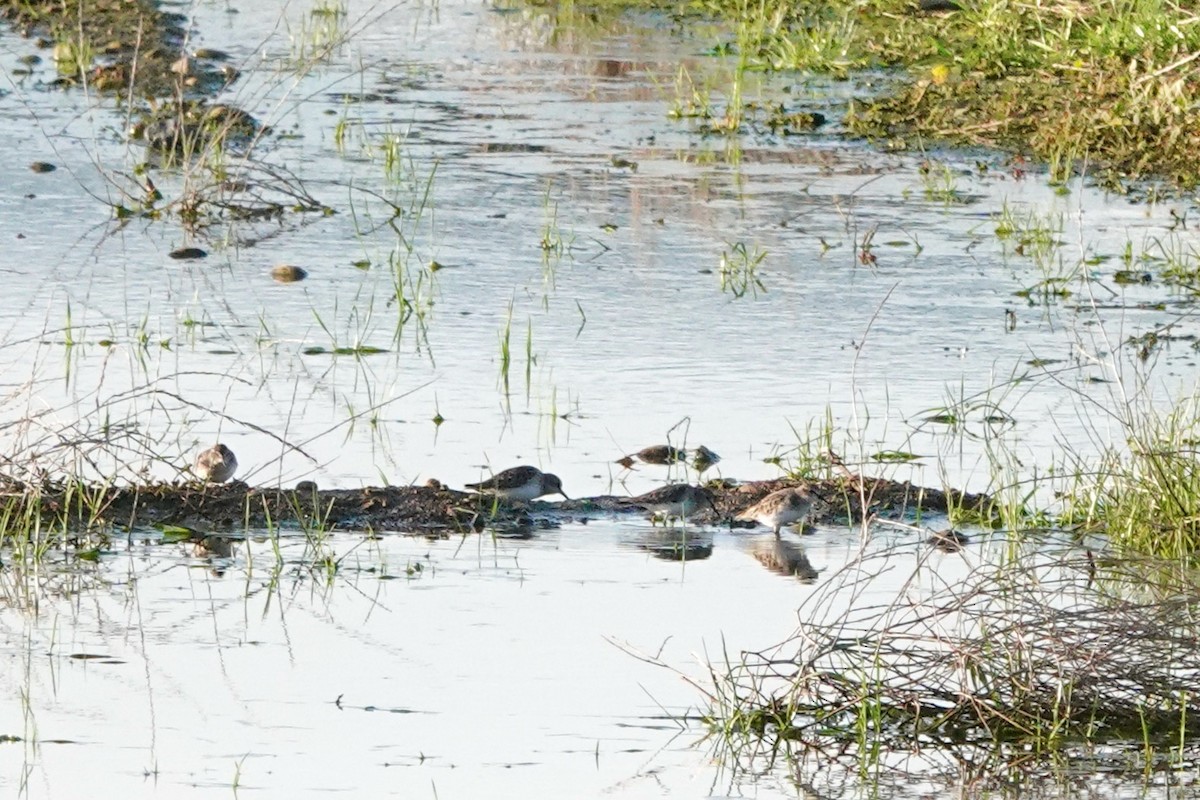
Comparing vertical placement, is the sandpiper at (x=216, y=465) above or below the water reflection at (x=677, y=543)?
above

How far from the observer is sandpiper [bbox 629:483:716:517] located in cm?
768

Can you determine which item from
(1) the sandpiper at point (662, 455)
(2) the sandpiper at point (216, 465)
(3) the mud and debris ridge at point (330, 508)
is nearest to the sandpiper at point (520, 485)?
(3) the mud and debris ridge at point (330, 508)

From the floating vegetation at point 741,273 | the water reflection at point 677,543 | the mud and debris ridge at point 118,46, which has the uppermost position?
the mud and debris ridge at point 118,46

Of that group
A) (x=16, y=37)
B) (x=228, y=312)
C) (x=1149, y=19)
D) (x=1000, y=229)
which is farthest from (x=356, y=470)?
(x=16, y=37)

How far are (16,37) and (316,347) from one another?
10490mm

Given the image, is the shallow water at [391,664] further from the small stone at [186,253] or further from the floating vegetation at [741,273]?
the small stone at [186,253]

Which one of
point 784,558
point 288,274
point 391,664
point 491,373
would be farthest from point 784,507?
point 288,274

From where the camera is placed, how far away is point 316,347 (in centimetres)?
1010

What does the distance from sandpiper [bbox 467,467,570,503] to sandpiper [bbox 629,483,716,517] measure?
0.94 ft

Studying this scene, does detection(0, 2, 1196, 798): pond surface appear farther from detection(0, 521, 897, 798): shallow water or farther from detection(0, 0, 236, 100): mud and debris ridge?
detection(0, 0, 236, 100): mud and debris ridge

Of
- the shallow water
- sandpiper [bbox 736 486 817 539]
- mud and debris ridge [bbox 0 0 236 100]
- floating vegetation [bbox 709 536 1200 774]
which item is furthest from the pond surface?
mud and debris ridge [bbox 0 0 236 100]

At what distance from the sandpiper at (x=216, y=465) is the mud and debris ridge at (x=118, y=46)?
7.96 m

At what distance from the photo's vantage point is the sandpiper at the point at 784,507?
7.49 meters

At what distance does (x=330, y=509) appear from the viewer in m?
7.52
